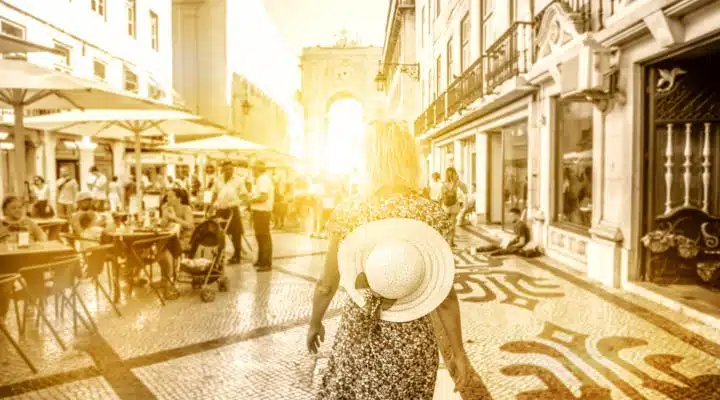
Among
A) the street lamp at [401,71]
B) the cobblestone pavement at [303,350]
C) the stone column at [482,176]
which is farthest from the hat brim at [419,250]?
the street lamp at [401,71]

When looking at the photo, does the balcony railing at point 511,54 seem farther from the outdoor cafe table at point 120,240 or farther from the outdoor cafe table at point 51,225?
the outdoor cafe table at point 51,225

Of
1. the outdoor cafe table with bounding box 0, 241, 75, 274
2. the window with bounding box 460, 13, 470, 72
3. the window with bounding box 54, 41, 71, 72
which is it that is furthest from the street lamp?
the outdoor cafe table with bounding box 0, 241, 75, 274

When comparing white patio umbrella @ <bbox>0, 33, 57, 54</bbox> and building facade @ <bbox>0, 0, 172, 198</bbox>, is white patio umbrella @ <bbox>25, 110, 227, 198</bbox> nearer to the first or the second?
white patio umbrella @ <bbox>0, 33, 57, 54</bbox>

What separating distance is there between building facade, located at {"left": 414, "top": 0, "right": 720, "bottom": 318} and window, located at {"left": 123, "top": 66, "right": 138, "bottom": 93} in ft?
53.9

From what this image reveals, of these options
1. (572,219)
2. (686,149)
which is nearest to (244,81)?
(572,219)

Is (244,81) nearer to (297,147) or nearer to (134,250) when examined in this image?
(134,250)

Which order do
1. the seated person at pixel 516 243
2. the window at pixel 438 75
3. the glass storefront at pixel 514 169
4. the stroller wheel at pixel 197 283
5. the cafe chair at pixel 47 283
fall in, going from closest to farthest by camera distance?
the cafe chair at pixel 47 283, the stroller wheel at pixel 197 283, the seated person at pixel 516 243, the glass storefront at pixel 514 169, the window at pixel 438 75

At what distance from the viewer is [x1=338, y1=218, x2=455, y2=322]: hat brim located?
80.3 inches

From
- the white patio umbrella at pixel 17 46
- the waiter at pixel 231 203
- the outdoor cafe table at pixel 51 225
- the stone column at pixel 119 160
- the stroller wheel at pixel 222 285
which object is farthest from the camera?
the stone column at pixel 119 160

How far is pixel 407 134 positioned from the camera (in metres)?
2.27

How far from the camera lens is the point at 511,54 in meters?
11.7

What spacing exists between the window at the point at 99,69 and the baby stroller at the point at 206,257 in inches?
596

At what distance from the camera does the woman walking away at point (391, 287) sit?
79.0 inches

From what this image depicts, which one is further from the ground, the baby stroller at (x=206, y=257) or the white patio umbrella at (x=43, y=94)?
the white patio umbrella at (x=43, y=94)
